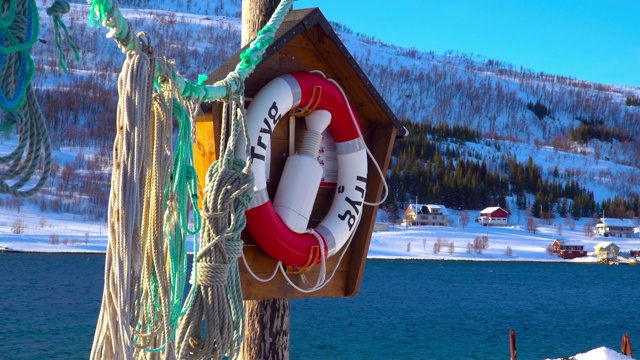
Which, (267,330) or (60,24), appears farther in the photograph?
(267,330)

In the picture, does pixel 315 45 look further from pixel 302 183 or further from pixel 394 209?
pixel 394 209

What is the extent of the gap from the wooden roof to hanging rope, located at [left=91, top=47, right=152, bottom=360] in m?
1.15

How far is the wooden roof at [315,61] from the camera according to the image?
3.05m

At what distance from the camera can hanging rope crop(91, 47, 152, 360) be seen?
1609 millimetres

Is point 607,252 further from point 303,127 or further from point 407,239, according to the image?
point 303,127

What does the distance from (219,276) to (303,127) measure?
1.29 m

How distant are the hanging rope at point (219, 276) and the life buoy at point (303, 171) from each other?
0.52m

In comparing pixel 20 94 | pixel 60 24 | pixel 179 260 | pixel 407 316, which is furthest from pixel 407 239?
pixel 20 94

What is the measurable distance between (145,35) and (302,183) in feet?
4.45

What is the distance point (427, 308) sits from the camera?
28172 mm

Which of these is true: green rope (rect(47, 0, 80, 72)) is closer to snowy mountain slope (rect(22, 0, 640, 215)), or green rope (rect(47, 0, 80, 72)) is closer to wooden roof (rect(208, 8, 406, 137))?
wooden roof (rect(208, 8, 406, 137))

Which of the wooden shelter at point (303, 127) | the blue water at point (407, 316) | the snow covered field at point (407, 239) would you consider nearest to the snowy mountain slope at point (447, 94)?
the snow covered field at point (407, 239)

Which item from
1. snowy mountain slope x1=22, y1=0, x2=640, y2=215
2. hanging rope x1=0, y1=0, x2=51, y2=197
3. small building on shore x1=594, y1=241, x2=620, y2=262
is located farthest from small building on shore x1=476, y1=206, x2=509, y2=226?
hanging rope x1=0, y1=0, x2=51, y2=197

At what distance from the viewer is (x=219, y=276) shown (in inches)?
81.6
